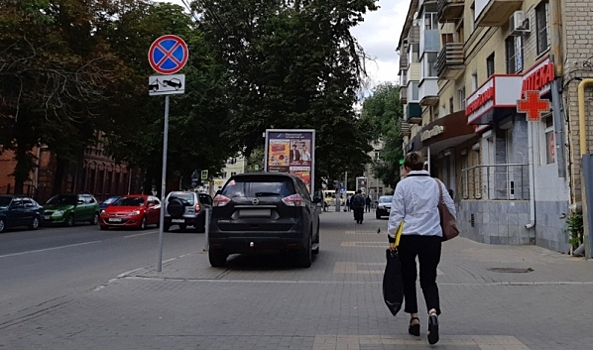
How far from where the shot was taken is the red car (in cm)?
2291

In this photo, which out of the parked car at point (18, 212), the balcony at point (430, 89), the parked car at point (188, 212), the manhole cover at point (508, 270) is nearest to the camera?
the manhole cover at point (508, 270)

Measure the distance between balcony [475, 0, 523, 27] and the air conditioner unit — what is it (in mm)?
440

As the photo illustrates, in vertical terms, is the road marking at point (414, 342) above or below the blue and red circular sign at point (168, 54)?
below

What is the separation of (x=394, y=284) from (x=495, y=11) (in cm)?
1400

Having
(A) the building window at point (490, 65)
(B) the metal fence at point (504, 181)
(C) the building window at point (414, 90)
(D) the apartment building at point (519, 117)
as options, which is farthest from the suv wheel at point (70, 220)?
(C) the building window at point (414, 90)

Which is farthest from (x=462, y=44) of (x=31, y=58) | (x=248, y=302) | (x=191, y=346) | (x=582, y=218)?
(x=191, y=346)

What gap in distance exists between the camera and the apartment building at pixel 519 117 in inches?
532

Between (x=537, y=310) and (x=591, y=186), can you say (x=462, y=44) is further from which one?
(x=537, y=310)

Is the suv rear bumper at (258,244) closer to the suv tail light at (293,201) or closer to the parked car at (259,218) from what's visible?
the parked car at (259,218)

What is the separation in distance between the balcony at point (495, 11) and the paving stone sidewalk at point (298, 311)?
8488 millimetres

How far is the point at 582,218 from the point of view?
1278 centimetres

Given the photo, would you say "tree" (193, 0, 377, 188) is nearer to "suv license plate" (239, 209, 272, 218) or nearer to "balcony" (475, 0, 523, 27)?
"balcony" (475, 0, 523, 27)

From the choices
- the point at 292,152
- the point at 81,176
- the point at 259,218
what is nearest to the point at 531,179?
the point at 292,152

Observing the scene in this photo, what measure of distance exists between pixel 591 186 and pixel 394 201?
842 centimetres
